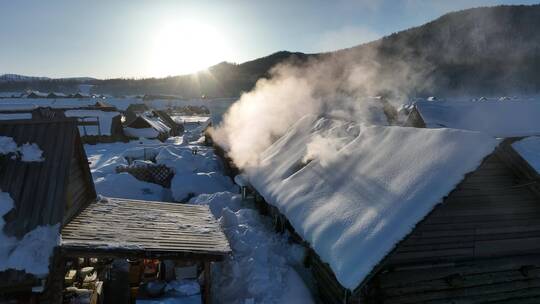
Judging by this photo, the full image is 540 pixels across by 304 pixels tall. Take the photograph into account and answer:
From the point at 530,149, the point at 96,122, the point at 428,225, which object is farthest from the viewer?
the point at 96,122

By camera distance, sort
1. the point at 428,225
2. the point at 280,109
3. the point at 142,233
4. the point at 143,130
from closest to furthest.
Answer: the point at 428,225 → the point at 142,233 → the point at 280,109 → the point at 143,130

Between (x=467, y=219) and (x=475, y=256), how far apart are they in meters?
0.82

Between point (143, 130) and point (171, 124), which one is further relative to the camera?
point (171, 124)

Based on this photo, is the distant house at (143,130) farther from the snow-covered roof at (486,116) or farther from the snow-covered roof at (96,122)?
the snow-covered roof at (486,116)

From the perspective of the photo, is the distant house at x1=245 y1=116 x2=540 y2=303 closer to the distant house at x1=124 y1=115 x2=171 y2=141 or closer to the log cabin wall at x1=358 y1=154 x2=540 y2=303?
the log cabin wall at x1=358 y1=154 x2=540 y2=303

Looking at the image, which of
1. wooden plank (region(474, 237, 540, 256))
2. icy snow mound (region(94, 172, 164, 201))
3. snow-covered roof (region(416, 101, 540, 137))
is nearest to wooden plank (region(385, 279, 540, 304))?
wooden plank (region(474, 237, 540, 256))

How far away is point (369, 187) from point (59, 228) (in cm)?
564

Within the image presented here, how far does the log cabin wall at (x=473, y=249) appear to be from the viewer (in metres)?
6.77

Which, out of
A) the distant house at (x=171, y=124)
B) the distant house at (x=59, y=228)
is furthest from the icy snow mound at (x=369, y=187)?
the distant house at (x=171, y=124)

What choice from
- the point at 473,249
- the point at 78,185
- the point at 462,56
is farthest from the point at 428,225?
the point at 462,56

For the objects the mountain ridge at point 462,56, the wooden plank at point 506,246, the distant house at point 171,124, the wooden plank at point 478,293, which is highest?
the mountain ridge at point 462,56

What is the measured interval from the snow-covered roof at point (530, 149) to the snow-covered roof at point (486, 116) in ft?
24.2

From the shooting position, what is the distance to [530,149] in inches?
420

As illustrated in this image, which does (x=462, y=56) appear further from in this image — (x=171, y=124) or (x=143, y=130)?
(x=143, y=130)
